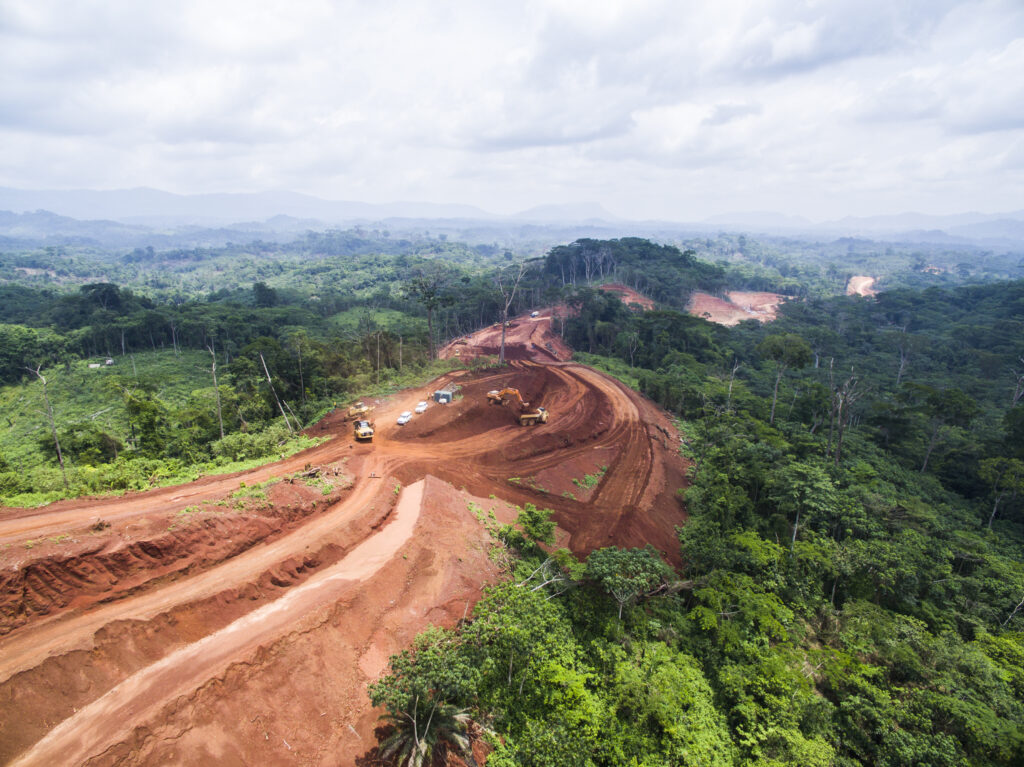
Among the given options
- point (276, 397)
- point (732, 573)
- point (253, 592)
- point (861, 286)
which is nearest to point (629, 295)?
point (276, 397)

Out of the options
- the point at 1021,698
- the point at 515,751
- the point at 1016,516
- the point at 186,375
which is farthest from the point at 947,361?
the point at 186,375

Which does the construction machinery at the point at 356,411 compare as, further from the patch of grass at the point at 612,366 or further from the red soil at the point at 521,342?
the patch of grass at the point at 612,366

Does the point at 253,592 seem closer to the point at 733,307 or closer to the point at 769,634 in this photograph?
the point at 769,634

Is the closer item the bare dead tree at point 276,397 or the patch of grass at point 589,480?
the patch of grass at point 589,480

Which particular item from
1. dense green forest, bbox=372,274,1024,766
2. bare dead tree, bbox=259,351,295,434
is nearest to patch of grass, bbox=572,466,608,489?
dense green forest, bbox=372,274,1024,766

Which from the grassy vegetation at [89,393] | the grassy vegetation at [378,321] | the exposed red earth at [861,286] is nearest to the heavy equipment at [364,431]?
the grassy vegetation at [89,393]

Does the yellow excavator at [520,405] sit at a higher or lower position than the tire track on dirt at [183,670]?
lower

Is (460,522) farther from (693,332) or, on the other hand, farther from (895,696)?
(693,332)
